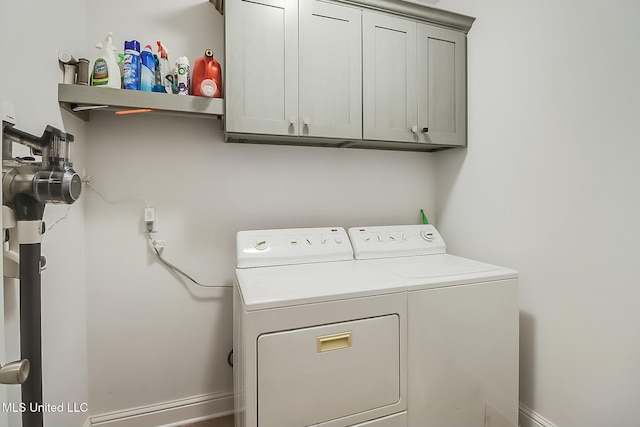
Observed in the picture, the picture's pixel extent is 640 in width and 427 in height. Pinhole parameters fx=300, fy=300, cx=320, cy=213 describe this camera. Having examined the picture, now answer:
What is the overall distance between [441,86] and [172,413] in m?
2.41

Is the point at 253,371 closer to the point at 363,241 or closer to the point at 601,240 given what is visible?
the point at 363,241

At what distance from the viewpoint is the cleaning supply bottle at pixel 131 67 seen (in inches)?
53.6

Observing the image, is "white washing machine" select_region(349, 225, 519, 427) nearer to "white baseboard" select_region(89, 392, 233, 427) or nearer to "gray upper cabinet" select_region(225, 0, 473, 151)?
"gray upper cabinet" select_region(225, 0, 473, 151)

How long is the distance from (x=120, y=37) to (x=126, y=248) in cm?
108

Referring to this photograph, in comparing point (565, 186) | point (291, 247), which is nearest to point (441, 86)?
point (565, 186)

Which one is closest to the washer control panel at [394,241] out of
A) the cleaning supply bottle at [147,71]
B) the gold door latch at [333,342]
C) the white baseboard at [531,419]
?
the gold door latch at [333,342]

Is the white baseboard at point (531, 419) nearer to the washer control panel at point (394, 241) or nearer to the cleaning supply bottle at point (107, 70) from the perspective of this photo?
the washer control panel at point (394, 241)

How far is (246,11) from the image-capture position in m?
1.41

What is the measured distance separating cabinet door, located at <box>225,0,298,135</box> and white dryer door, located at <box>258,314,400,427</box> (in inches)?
38.0

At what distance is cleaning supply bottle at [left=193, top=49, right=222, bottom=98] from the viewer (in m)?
1.41

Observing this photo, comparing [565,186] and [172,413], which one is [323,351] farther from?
[565,186]

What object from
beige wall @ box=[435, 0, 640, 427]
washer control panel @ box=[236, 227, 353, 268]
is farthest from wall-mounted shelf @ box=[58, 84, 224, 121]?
beige wall @ box=[435, 0, 640, 427]

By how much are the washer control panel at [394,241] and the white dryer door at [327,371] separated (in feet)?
1.82

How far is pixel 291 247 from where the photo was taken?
1570mm
